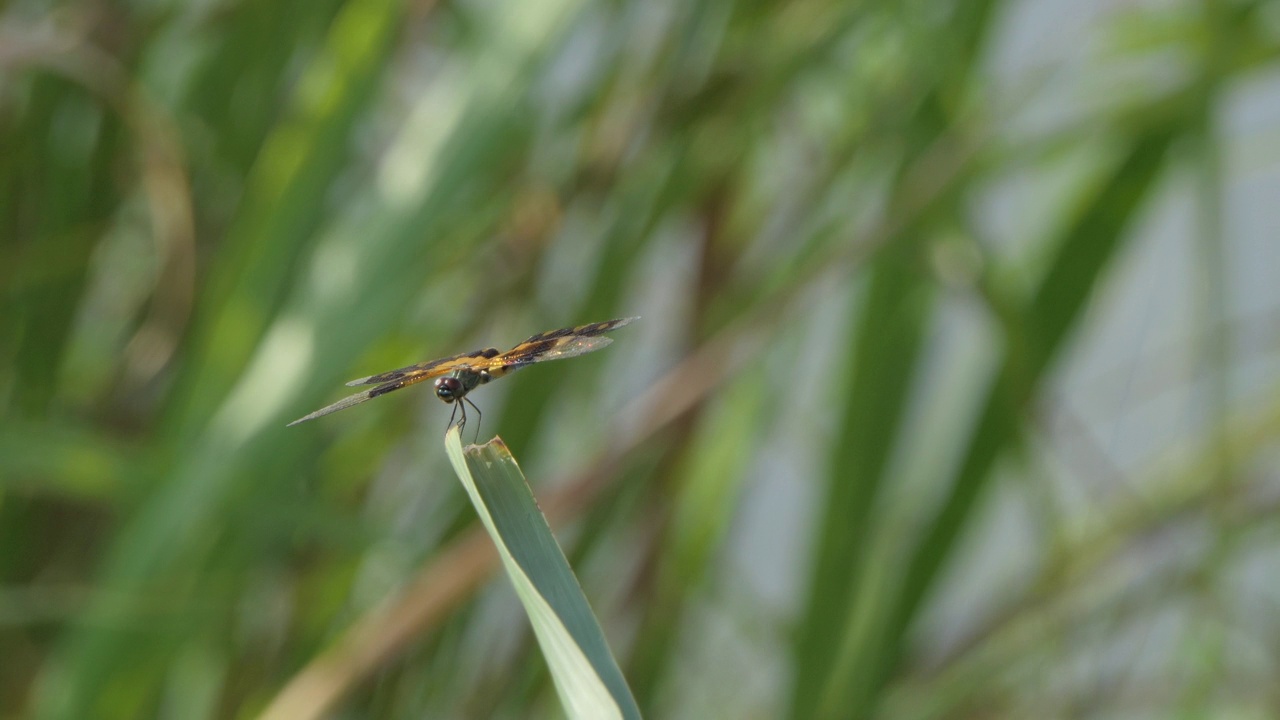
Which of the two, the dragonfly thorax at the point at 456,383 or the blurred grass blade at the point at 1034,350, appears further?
the blurred grass blade at the point at 1034,350

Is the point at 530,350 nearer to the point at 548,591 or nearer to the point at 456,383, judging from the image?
the point at 456,383

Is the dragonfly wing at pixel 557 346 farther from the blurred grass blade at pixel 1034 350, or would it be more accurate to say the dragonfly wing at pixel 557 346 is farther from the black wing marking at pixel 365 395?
the blurred grass blade at pixel 1034 350

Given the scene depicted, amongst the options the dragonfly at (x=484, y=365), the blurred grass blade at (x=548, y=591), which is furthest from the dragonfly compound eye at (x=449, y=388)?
the blurred grass blade at (x=548, y=591)

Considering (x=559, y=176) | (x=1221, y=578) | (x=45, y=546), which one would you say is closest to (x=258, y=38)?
(x=559, y=176)

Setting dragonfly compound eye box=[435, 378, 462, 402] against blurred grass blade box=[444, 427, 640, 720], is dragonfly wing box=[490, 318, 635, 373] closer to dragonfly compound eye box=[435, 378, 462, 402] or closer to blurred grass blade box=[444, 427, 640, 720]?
dragonfly compound eye box=[435, 378, 462, 402]

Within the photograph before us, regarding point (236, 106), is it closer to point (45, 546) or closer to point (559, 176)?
point (559, 176)

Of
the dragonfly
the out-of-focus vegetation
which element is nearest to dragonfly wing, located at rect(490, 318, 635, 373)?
the dragonfly

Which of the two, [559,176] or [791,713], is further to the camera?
[559,176]
